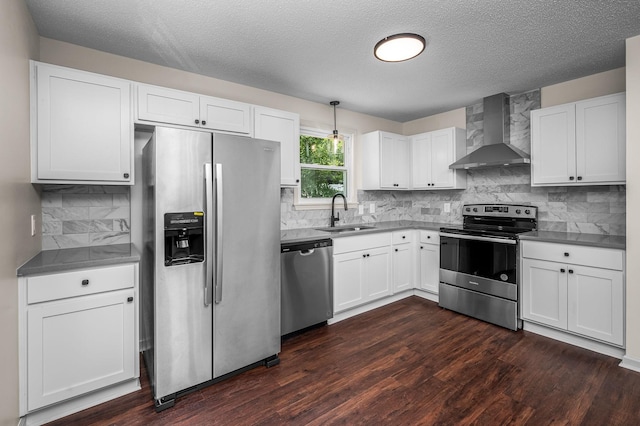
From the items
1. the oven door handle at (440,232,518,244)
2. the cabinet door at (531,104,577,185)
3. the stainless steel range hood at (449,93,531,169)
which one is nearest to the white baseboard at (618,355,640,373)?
the oven door handle at (440,232,518,244)

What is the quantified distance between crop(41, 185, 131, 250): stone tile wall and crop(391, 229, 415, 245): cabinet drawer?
2.86 m

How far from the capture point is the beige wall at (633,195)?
234 cm

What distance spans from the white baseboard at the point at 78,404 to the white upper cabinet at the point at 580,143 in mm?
4087

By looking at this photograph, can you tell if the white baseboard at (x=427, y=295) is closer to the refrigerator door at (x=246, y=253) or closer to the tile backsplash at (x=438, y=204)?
the tile backsplash at (x=438, y=204)

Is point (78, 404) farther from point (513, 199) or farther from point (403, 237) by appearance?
point (513, 199)

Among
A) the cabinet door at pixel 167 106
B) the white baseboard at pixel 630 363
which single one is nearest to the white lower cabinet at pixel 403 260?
the white baseboard at pixel 630 363

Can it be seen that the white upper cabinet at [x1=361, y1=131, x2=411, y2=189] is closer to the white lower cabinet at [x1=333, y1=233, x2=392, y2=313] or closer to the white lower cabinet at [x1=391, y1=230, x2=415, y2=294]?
the white lower cabinet at [x1=391, y1=230, x2=415, y2=294]

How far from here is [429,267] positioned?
3934mm

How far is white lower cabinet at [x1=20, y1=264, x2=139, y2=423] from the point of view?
175 centimetres

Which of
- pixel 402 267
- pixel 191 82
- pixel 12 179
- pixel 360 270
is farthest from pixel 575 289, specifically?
pixel 12 179

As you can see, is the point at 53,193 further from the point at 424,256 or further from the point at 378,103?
the point at 424,256

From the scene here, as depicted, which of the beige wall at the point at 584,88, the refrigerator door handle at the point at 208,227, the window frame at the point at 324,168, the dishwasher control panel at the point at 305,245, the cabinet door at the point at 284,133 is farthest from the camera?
the window frame at the point at 324,168

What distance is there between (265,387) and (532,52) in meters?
3.43

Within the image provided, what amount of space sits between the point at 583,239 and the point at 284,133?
9.75 feet
